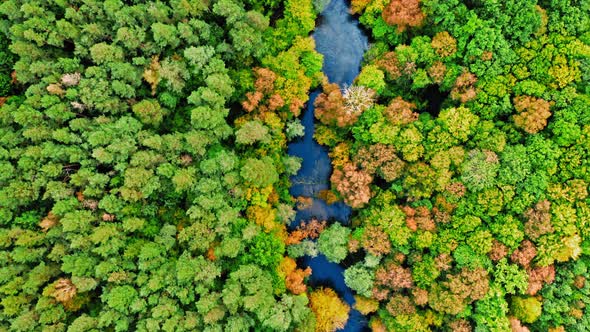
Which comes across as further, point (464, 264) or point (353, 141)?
point (353, 141)

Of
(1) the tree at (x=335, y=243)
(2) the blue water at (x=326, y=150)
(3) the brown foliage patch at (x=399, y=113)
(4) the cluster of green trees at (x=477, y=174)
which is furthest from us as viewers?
(2) the blue water at (x=326, y=150)

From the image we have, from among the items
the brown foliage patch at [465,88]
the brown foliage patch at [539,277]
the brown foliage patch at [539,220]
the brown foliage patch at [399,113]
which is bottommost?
the brown foliage patch at [539,277]

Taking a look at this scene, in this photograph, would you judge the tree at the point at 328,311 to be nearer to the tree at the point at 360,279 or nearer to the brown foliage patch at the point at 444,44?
the tree at the point at 360,279

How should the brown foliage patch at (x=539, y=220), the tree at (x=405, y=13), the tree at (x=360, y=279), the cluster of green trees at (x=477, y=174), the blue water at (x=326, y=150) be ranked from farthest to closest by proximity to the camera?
the blue water at (x=326, y=150)
the tree at (x=405, y=13)
the tree at (x=360, y=279)
the cluster of green trees at (x=477, y=174)
the brown foliage patch at (x=539, y=220)

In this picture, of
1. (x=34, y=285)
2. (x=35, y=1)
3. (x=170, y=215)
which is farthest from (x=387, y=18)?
(x=34, y=285)

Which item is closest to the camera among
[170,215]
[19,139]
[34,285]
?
[34,285]

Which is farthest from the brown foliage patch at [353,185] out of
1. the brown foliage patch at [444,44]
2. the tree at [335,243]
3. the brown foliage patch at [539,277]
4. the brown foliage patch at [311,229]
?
the brown foliage patch at [539,277]

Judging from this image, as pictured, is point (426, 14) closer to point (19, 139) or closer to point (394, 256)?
point (394, 256)
